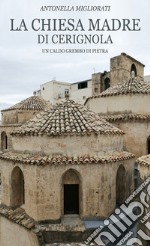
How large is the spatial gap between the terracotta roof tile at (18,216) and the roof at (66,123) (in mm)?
3125

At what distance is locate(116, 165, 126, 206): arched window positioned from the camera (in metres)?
12.3

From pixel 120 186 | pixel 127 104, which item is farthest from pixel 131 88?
pixel 120 186

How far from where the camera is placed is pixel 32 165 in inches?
420

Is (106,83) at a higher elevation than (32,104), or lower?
higher

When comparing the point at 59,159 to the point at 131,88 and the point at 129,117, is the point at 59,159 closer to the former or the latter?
the point at 129,117

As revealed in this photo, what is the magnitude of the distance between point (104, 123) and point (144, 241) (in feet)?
16.2

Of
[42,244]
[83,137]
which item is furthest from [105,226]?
[83,137]

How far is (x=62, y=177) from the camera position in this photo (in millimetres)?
10750

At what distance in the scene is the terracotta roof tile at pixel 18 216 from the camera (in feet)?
35.0

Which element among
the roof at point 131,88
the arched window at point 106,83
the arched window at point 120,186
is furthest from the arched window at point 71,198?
the arched window at point 106,83

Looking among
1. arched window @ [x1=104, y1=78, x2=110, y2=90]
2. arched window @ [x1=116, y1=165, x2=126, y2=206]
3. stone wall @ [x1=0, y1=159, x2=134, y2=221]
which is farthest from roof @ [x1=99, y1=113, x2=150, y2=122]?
arched window @ [x1=104, y1=78, x2=110, y2=90]

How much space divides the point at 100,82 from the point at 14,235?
75.1 feet

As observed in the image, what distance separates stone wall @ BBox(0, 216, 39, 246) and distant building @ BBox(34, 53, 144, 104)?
5.91 m

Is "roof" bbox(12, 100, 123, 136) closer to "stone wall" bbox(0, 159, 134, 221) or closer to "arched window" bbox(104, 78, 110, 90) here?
"stone wall" bbox(0, 159, 134, 221)
